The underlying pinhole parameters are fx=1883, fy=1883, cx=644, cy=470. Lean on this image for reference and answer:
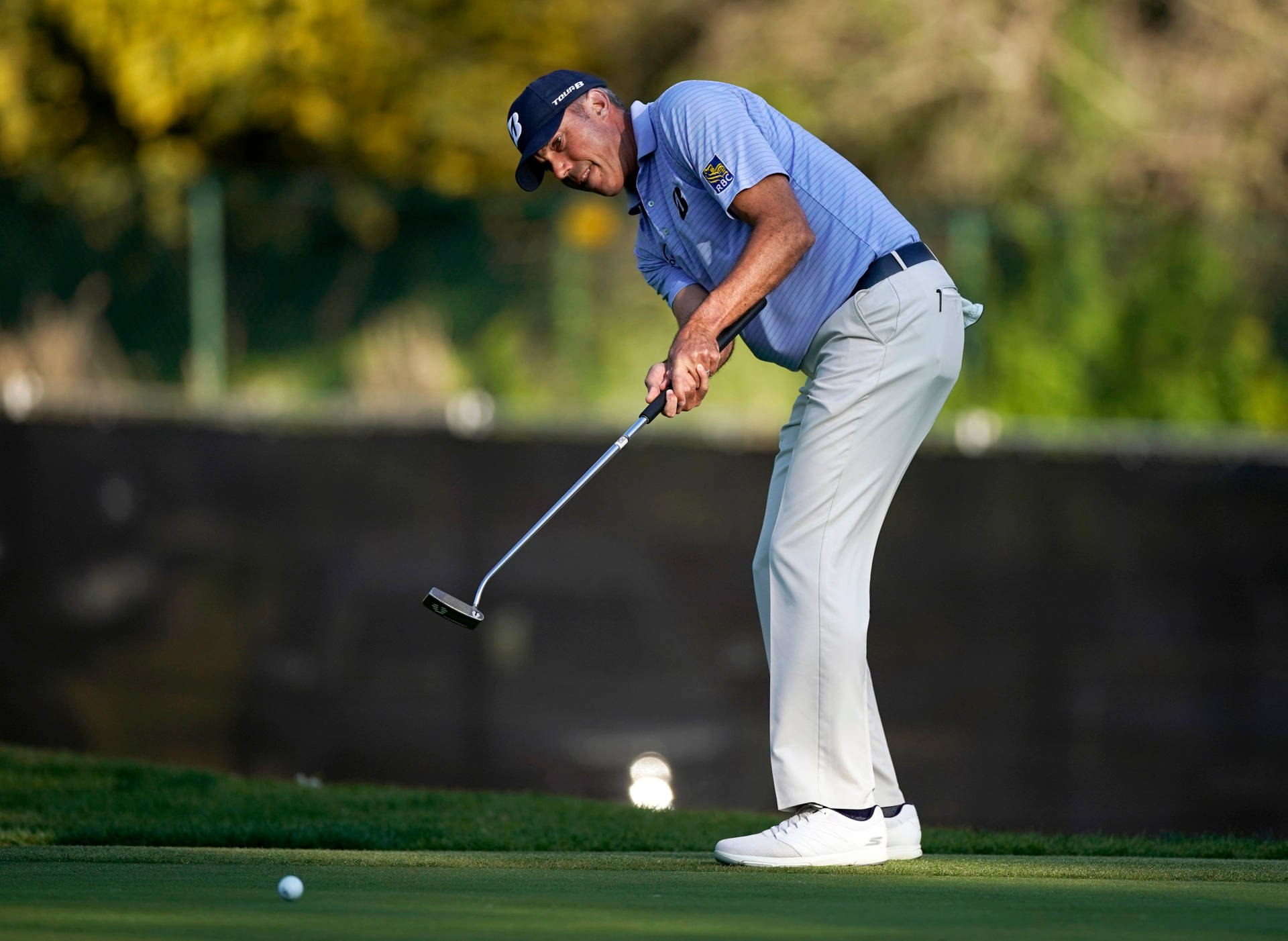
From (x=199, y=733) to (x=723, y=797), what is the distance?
2.57m

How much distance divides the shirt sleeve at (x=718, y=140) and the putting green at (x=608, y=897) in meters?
1.49

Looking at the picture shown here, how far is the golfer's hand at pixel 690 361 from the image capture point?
417cm

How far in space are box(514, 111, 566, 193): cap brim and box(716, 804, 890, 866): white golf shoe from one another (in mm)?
1596

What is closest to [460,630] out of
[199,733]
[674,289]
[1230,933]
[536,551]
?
[536,551]

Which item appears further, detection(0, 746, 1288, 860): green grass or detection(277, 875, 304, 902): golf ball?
detection(0, 746, 1288, 860): green grass

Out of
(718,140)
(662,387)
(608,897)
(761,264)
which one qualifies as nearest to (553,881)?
(608,897)

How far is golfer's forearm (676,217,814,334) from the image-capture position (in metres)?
4.09

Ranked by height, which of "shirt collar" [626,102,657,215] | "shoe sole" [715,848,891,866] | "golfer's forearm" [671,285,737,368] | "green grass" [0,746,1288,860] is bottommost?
"shoe sole" [715,848,891,866]

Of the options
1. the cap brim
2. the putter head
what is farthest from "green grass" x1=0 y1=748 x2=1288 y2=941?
the cap brim

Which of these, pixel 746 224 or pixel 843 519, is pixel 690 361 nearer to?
pixel 746 224

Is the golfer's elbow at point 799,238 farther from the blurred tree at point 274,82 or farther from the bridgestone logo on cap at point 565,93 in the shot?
the blurred tree at point 274,82

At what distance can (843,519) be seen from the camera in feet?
13.9

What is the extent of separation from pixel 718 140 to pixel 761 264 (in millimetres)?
302

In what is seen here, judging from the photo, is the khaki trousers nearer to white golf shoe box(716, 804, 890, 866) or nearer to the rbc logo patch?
white golf shoe box(716, 804, 890, 866)
